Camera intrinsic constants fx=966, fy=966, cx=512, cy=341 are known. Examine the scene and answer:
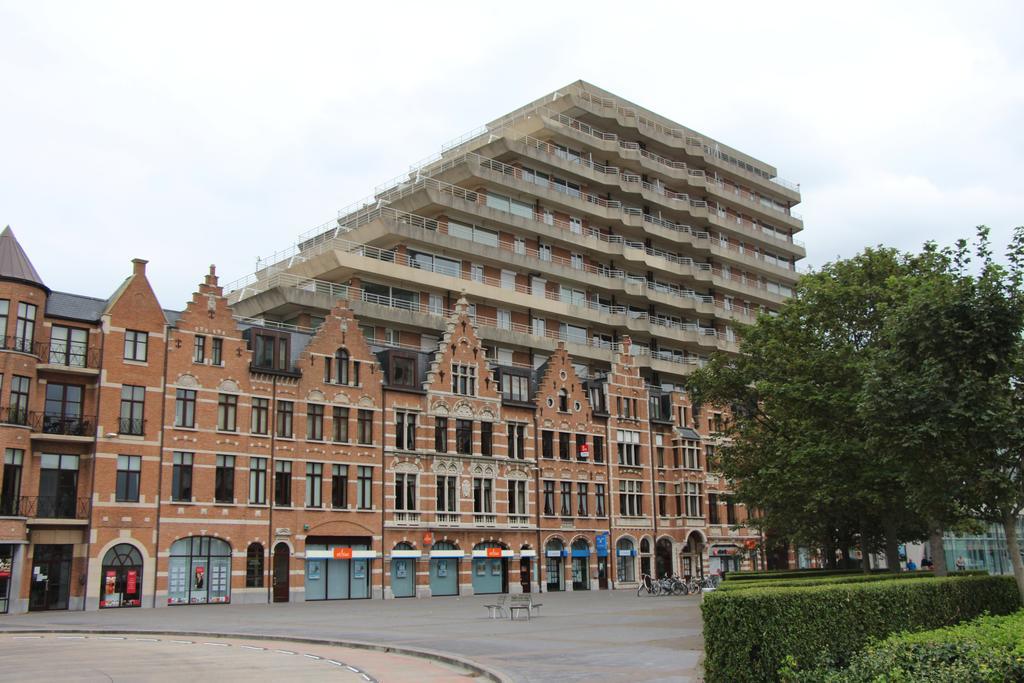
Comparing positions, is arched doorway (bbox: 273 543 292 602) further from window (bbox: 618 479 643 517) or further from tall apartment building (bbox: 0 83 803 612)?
window (bbox: 618 479 643 517)

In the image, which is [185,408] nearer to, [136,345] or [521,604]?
[136,345]

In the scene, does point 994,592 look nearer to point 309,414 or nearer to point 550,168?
point 309,414

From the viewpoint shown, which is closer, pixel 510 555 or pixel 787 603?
pixel 787 603

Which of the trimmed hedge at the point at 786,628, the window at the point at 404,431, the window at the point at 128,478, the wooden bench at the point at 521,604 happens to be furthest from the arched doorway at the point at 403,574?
the trimmed hedge at the point at 786,628

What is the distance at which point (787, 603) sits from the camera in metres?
15.7

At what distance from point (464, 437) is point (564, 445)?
30.2 ft

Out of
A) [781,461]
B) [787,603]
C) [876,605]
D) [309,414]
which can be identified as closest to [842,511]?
[781,461]

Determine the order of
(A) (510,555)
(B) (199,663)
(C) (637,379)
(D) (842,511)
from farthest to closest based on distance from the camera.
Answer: (C) (637,379)
(A) (510,555)
(D) (842,511)
(B) (199,663)

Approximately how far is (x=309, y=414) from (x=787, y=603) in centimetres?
4088

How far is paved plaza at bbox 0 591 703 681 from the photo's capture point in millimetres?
19594

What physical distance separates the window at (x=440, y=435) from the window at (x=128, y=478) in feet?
59.4

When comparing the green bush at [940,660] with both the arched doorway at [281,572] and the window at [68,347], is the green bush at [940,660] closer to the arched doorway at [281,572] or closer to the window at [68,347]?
the window at [68,347]

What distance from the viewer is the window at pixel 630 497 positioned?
70.1 meters

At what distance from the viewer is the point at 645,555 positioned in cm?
7106
